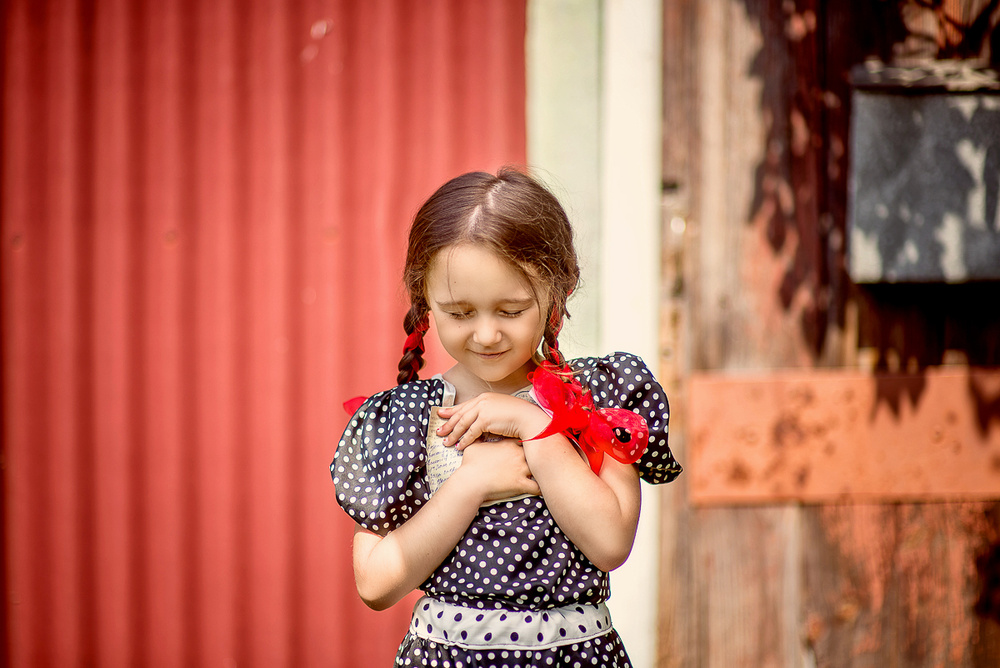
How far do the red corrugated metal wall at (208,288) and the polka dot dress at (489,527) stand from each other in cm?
135

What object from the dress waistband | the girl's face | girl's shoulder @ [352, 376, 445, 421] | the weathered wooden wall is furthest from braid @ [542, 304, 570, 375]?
the weathered wooden wall

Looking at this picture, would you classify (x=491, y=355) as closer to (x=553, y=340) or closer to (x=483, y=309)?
(x=483, y=309)

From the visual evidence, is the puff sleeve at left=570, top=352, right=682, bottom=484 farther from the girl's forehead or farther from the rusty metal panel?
the rusty metal panel

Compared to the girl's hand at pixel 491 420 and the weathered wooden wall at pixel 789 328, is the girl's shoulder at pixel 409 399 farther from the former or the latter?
the weathered wooden wall at pixel 789 328

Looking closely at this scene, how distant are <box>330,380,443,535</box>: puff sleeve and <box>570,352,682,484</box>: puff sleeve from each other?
1.01 feet

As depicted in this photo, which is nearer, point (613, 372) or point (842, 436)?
point (613, 372)

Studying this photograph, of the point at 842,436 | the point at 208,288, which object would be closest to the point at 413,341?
the point at 208,288

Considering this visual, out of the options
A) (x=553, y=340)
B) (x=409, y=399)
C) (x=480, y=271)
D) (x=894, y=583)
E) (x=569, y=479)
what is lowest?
(x=894, y=583)

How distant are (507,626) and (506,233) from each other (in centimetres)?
69

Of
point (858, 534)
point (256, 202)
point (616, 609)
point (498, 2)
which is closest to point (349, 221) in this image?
point (256, 202)

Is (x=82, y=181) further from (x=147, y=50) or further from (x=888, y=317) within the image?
(x=888, y=317)

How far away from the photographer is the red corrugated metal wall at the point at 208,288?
2.63 meters

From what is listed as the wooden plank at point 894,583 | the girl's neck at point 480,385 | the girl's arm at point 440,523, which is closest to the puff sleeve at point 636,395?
the girl's neck at point 480,385

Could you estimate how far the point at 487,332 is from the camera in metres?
1.18
